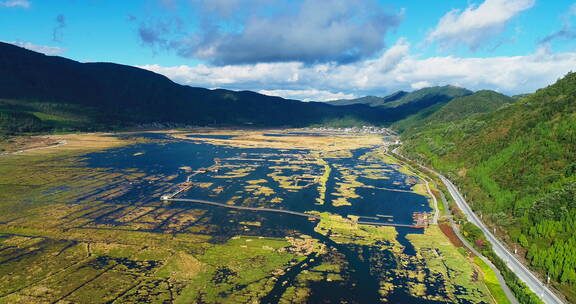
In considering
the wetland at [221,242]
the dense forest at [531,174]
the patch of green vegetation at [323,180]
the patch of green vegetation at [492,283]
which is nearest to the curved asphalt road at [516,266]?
the dense forest at [531,174]

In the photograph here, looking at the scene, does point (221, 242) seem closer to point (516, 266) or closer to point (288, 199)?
point (288, 199)

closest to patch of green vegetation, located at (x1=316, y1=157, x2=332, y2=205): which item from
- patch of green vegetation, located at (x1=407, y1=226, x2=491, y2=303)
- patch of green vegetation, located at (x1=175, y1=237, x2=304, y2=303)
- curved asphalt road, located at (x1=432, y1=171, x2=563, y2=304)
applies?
patch of green vegetation, located at (x1=407, y1=226, x2=491, y2=303)

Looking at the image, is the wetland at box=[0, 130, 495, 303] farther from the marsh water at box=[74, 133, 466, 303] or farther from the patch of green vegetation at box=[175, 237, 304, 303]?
the marsh water at box=[74, 133, 466, 303]

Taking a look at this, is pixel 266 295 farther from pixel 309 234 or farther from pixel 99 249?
pixel 99 249

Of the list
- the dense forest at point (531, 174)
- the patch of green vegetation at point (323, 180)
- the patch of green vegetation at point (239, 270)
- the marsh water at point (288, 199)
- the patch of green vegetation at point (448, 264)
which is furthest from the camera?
the patch of green vegetation at point (323, 180)

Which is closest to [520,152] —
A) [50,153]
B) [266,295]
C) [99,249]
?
[266,295]

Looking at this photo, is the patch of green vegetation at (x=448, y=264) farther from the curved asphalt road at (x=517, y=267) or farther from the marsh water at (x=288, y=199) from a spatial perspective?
the curved asphalt road at (x=517, y=267)
